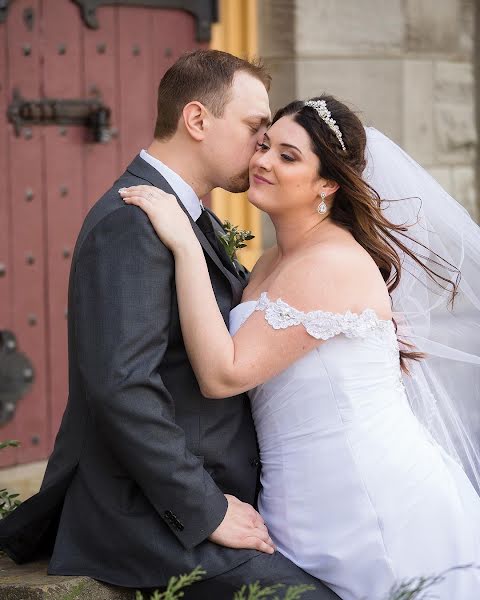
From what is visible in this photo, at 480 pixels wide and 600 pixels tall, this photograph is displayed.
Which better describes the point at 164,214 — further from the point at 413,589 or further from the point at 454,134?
the point at 454,134

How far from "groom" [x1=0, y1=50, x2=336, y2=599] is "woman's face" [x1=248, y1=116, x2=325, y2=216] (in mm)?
76

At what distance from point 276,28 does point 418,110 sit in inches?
34.8

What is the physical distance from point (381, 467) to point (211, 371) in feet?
1.67

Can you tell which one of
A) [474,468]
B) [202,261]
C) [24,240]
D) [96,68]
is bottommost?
[474,468]

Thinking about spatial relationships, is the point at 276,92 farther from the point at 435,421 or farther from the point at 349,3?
the point at 435,421

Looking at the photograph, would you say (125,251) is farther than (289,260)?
No

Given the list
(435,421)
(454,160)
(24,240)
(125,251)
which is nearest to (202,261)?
(125,251)

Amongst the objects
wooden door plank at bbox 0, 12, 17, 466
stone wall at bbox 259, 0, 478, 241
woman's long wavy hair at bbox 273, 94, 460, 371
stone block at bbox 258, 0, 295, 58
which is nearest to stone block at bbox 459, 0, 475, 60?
stone wall at bbox 259, 0, 478, 241

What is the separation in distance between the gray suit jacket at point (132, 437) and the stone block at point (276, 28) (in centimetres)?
277

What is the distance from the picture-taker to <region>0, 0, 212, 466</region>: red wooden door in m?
5.15

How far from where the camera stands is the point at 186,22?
18.7ft

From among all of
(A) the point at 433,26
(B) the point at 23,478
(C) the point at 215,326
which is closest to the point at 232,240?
(C) the point at 215,326

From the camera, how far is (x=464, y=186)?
6.34 m

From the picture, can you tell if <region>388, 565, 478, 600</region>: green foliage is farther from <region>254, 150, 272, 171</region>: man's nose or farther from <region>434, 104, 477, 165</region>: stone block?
<region>434, 104, 477, 165</region>: stone block
